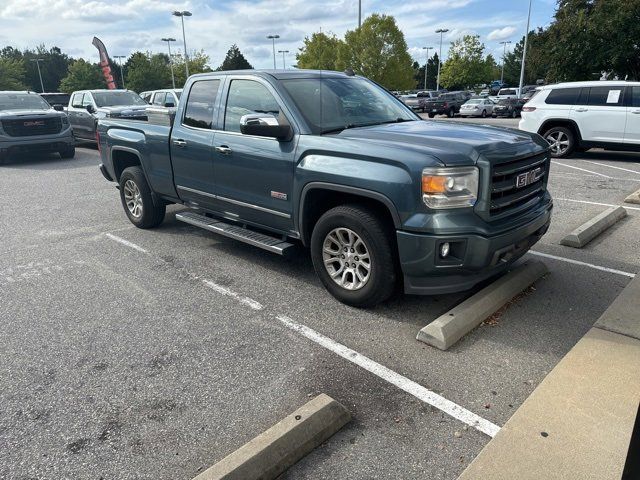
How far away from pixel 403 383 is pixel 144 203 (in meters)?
4.57

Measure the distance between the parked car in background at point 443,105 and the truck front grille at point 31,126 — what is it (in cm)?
2444

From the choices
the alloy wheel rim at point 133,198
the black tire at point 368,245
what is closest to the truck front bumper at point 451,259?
the black tire at point 368,245

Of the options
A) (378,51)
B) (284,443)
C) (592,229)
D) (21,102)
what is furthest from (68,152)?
(378,51)

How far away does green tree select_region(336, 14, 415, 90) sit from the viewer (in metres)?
44.8

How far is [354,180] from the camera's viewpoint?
3750 mm

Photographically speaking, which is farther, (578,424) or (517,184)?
(517,184)

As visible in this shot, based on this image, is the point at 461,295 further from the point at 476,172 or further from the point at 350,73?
the point at 350,73

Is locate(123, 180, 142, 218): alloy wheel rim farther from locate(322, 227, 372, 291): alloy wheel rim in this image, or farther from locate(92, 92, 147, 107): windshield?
locate(92, 92, 147, 107): windshield

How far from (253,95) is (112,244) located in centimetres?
282

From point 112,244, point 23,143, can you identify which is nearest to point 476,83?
point 23,143

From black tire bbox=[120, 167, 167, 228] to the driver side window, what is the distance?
1969mm

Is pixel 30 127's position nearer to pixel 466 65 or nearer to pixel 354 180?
pixel 354 180

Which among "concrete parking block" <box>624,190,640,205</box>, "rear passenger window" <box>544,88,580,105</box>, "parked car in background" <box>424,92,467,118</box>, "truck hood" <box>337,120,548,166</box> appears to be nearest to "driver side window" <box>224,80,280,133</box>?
"truck hood" <box>337,120,548,166</box>

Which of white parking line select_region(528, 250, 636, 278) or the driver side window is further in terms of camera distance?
white parking line select_region(528, 250, 636, 278)
